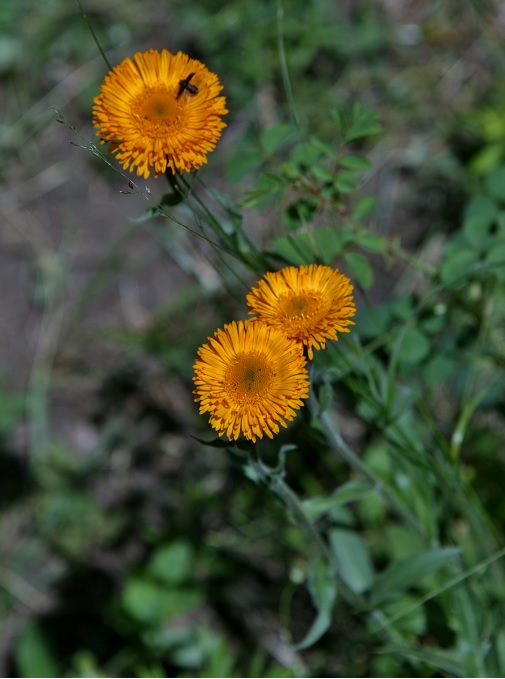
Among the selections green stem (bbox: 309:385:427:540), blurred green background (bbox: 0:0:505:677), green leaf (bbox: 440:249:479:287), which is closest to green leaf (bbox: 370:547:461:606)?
green stem (bbox: 309:385:427:540)

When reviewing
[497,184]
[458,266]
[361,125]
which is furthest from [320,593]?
[497,184]

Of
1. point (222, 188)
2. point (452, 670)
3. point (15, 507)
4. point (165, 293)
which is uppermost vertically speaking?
point (222, 188)

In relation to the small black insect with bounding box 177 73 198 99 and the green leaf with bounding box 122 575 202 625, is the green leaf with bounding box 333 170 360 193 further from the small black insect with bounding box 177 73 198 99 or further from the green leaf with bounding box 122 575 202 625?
the green leaf with bounding box 122 575 202 625

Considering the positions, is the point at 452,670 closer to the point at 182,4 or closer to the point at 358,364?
the point at 358,364

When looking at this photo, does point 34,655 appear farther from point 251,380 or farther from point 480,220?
point 480,220

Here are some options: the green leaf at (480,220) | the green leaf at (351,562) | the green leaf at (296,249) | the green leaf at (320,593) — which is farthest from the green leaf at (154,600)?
the green leaf at (480,220)

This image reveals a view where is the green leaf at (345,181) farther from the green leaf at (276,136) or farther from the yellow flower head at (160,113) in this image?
the yellow flower head at (160,113)

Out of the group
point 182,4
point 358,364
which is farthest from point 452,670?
point 182,4
